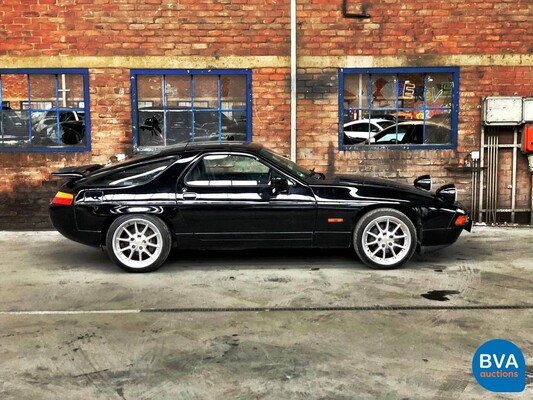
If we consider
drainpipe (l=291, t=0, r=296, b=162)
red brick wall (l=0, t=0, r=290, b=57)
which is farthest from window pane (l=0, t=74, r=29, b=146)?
drainpipe (l=291, t=0, r=296, b=162)

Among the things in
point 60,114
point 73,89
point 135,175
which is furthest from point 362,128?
point 60,114

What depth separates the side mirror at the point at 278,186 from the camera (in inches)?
255

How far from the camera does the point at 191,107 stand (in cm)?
942

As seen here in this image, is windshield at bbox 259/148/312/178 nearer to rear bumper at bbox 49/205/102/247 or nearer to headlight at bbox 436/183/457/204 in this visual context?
headlight at bbox 436/183/457/204

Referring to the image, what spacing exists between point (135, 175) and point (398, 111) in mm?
4722

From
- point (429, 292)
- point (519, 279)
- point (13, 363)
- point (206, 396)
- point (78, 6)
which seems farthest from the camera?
point (78, 6)

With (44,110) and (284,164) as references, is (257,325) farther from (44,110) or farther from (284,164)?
(44,110)

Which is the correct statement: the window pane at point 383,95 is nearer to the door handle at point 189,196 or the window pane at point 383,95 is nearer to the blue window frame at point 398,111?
the blue window frame at point 398,111

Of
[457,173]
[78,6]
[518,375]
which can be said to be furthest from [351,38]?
[518,375]

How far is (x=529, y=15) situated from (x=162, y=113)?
596 cm

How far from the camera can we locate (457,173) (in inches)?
374

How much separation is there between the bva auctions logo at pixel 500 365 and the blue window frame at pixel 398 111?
18.1 feet

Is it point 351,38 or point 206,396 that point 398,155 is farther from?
point 206,396

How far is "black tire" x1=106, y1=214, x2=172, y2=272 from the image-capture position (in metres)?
6.46
